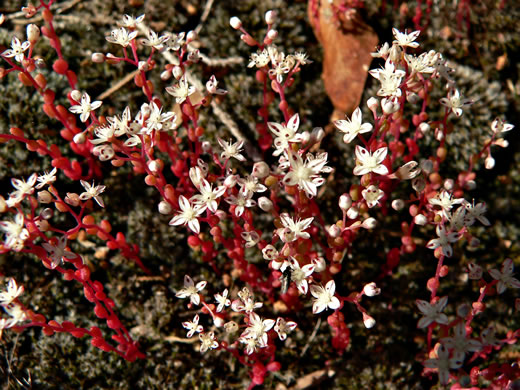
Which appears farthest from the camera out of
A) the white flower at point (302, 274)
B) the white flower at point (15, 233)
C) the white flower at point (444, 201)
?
the white flower at point (444, 201)

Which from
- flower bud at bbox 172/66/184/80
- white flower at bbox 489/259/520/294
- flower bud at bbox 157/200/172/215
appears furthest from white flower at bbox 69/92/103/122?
white flower at bbox 489/259/520/294

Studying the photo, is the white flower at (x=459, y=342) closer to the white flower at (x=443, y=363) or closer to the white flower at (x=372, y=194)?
the white flower at (x=443, y=363)

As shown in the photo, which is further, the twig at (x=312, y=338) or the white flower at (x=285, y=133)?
the twig at (x=312, y=338)

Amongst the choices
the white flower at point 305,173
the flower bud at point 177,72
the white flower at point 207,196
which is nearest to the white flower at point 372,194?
the white flower at point 305,173

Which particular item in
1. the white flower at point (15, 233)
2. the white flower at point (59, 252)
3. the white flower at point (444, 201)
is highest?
the white flower at point (15, 233)

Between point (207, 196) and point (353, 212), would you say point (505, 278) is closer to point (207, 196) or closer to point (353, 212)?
point (353, 212)

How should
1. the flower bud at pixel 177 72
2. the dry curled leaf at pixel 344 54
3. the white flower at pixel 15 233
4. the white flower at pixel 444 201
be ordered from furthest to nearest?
the dry curled leaf at pixel 344 54, the flower bud at pixel 177 72, the white flower at pixel 444 201, the white flower at pixel 15 233

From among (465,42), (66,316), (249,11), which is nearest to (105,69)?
(249,11)

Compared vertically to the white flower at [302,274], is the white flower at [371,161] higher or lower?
higher

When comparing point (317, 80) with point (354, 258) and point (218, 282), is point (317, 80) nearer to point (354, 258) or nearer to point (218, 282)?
point (354, 258)
